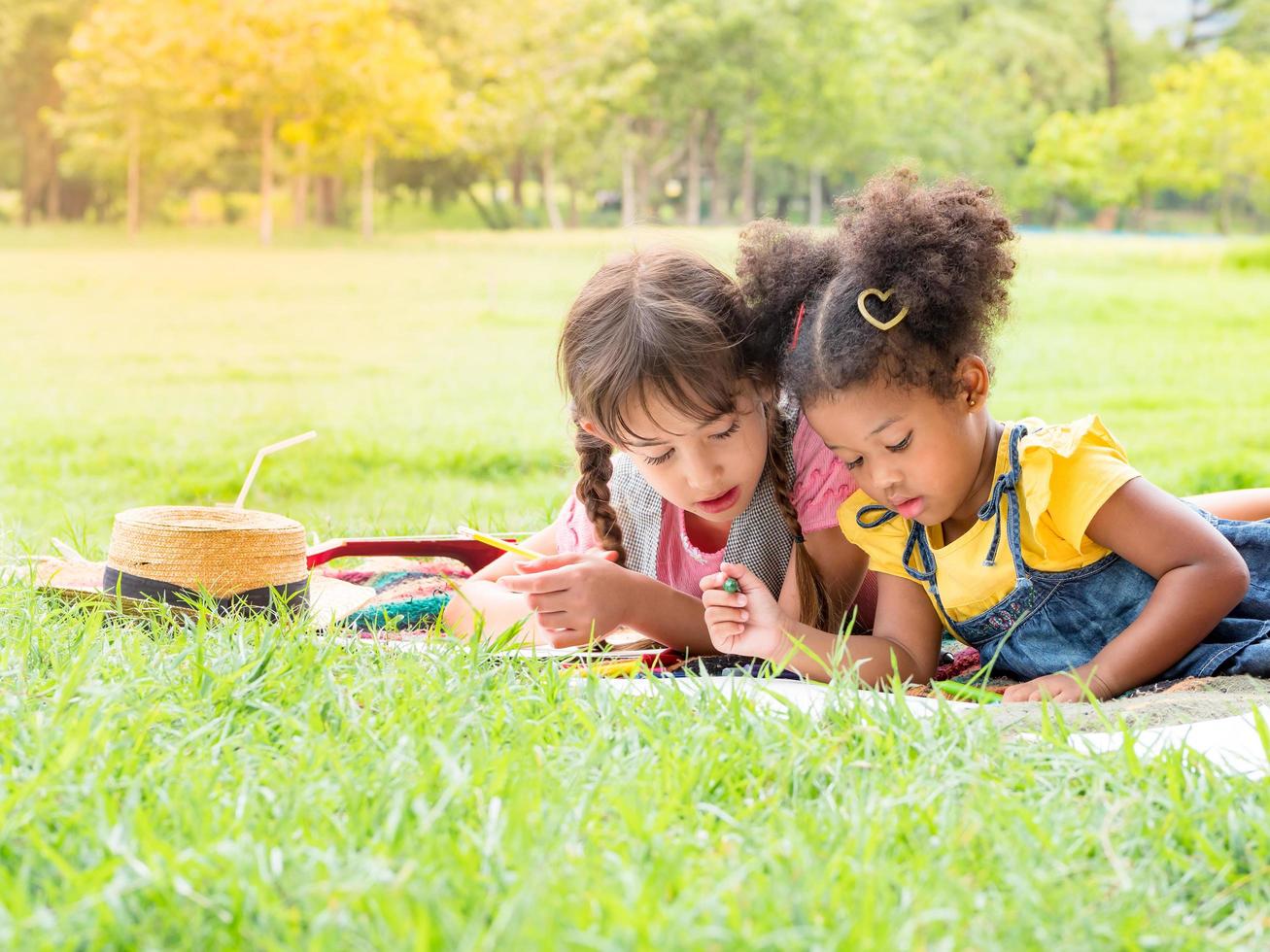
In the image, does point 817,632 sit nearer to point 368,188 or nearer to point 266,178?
point 266,178

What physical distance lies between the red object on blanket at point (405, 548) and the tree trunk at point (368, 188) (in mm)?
9810

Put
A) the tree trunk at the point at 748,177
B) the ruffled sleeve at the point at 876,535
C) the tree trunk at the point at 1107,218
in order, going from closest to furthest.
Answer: the ruffled sleeve at the point at 876,535 → the tree trunk at the point at 748,177 → the tree trunk at the point at 1107,218

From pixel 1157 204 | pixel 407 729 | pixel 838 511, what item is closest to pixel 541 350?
pixel 838 511

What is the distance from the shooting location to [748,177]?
47.7ft

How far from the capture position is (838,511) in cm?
260

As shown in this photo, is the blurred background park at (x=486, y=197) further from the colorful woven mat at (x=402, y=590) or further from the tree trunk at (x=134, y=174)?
the colorful woven mat at (x=402, y=590)

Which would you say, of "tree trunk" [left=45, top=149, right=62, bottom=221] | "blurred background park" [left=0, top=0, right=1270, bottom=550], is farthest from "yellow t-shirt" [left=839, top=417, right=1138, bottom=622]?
"tree trunk" [left=45, top=149, right=62, bottom=221]

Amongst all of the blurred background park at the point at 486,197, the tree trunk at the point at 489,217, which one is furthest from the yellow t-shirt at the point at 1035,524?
the tree trunk at the point at 489,217

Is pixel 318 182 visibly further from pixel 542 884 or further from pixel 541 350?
pixel 542 884

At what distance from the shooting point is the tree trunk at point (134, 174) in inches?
453

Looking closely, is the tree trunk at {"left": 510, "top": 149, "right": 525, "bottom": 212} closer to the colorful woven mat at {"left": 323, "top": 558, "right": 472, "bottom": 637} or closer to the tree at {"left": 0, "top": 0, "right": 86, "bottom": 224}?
the tree at {"left": 0, "top": 0, "right": 86, "bottom": 224}

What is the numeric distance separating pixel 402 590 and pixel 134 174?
386 inches

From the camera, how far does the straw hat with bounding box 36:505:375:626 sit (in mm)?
2588

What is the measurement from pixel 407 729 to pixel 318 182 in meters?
11.9
